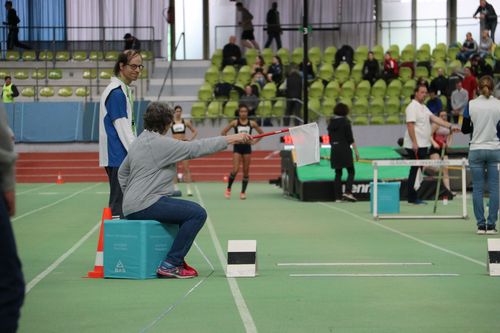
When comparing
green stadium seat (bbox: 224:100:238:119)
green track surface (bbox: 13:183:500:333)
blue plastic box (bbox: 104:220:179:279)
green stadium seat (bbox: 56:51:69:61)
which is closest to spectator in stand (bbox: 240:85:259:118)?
green stadium seat (bbox: 224:100:238:119)

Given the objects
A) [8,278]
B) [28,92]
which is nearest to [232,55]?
[28,92]

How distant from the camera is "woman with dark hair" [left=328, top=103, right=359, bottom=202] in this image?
19.5 metres

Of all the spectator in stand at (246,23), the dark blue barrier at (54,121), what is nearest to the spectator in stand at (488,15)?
the spectator in stand at (246,23)

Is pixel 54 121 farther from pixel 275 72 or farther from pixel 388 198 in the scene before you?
pixel 388 198

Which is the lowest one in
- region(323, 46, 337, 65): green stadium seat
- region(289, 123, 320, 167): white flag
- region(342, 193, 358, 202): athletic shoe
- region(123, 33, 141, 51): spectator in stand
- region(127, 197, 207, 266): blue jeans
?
region(342, 193, 358, 202): athletic shoe

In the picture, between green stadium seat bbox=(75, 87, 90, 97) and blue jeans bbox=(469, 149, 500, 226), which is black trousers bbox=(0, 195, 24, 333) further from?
green stadium seat bbox=(75, 87, 90, 97)

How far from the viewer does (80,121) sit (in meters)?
32.9

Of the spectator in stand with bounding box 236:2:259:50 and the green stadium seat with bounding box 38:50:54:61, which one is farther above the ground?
the spectator in stand with bounding box 236:2:259:50

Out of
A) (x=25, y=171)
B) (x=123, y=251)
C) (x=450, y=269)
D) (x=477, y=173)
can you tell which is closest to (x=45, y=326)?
(x=123, y=251)

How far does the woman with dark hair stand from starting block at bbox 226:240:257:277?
1077 centimetres

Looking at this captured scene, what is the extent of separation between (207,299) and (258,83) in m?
25.9

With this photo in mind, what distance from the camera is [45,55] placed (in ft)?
121

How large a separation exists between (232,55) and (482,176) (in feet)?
77.3

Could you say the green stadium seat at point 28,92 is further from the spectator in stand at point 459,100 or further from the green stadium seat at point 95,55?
the spectator in stand at point 459,100
